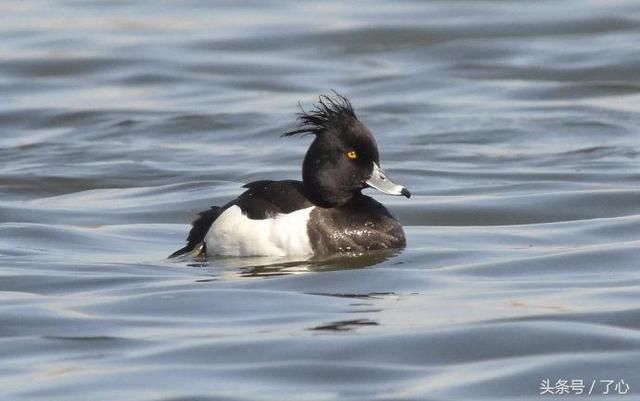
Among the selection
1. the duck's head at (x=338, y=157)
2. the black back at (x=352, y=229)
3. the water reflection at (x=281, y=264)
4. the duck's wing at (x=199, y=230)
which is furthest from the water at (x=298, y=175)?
the duck's head at (x=338, y=157)

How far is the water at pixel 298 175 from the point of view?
8.65 m

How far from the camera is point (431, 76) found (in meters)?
22.2

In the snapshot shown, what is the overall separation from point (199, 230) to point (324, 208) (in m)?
1.00

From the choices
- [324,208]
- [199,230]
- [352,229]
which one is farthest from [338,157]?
[199,230]

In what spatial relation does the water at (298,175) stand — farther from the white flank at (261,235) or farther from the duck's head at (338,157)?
the duck's head at (338,157)

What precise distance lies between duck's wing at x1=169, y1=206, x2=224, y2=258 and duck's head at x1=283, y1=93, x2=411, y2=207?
2.77ft

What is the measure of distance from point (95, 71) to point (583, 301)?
14.1m

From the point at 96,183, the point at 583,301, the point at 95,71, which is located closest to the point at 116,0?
the point at 95,71

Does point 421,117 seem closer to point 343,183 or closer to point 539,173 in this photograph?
point 539,173

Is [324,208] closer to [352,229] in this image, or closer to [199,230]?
[352,229]

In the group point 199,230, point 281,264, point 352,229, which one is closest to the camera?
point 281,264

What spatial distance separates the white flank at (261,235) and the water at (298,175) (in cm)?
17

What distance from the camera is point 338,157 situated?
38.0ft

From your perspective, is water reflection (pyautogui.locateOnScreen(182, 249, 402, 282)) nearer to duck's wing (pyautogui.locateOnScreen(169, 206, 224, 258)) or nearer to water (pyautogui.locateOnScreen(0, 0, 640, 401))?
water (pyautogui.locateOnScreen(0, 0, 640, 401))
